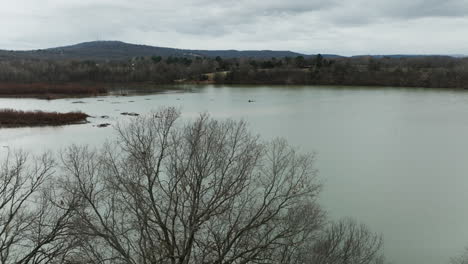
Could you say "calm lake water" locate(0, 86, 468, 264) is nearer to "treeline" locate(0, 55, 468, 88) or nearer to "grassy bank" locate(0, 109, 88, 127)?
"grassy bank" locate(0, 109, 88, 127)

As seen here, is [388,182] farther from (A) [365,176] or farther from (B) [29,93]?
(B) [29,93]

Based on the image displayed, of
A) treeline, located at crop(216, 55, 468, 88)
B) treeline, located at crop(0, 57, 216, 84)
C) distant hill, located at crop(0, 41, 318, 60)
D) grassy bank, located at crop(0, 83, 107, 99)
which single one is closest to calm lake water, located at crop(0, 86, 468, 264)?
grassy bank, located at crop(0, 83, 107, 99)

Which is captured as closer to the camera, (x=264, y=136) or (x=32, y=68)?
(x=264, y=136)

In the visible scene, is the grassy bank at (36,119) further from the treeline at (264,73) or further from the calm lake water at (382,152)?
the treeline at (264,73)

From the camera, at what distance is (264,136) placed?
50.7ft

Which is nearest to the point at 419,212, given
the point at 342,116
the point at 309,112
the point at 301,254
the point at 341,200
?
the point at 341,200

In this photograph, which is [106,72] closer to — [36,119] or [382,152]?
[36,119]

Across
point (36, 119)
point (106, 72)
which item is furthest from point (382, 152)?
point (106, 72)

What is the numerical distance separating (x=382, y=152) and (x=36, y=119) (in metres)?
Result: 17.9

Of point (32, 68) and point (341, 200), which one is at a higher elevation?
point (32, 68)

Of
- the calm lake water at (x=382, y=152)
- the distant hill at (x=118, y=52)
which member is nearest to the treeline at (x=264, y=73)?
the calm lake water at (x=382, y=152)

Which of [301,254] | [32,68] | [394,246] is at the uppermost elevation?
[32,68]

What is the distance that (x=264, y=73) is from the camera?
2029 inches

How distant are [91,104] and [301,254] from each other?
2648cm
